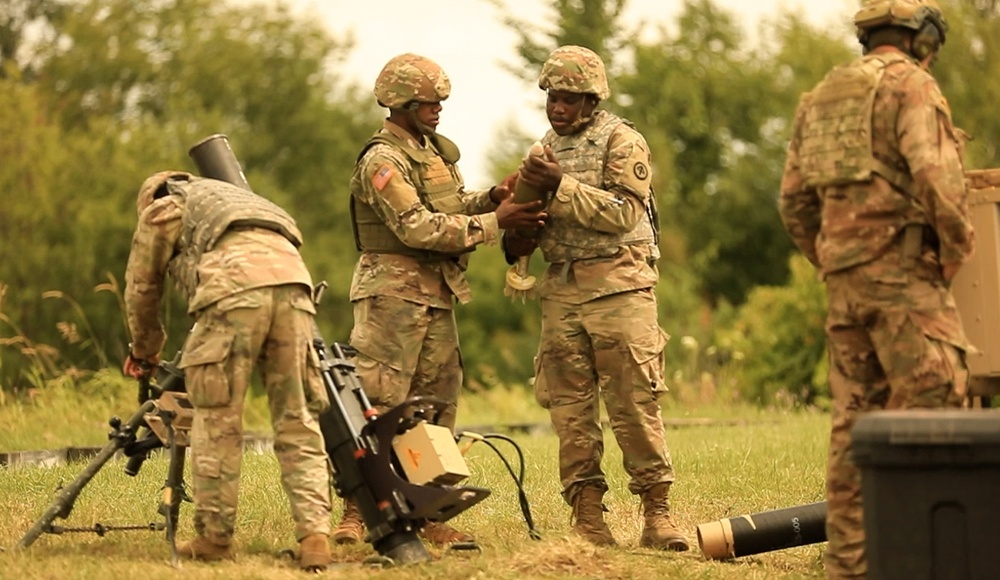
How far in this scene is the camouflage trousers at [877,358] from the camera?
794cm

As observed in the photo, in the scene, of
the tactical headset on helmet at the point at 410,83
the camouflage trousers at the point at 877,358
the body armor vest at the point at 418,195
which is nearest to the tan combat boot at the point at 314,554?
the body armor vest at the point at 418,195

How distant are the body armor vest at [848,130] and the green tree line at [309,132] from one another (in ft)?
85.5

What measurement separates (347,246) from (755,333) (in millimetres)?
24755

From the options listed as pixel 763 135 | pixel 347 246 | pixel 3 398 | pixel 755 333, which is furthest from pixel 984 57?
pixel 3 398

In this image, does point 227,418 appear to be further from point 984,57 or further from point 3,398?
point 984,57

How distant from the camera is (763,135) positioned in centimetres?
5350

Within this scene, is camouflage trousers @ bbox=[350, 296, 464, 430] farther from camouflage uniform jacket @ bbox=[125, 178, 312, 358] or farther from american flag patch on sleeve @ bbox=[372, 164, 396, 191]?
camouflage uniform jacket @ bbox=[125, 178, 312, 358]

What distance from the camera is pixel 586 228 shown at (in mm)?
9695

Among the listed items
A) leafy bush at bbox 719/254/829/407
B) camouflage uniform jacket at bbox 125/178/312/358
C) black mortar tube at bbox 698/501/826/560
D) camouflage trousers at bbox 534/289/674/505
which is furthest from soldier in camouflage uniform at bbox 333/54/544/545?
leafy bush at bbox 719/254/829/407

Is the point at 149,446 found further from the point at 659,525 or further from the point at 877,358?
the point at 877,358

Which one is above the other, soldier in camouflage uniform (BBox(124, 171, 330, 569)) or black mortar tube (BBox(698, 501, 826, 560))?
soldier in camouflage uniform (BBox(124, 171, 330, 569))

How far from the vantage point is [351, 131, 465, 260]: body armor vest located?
9.87 m

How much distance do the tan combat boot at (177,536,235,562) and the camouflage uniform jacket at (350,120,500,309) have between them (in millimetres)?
1725

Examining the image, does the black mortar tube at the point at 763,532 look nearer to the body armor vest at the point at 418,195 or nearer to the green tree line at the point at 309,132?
the body armor vest at the point at 418,195
